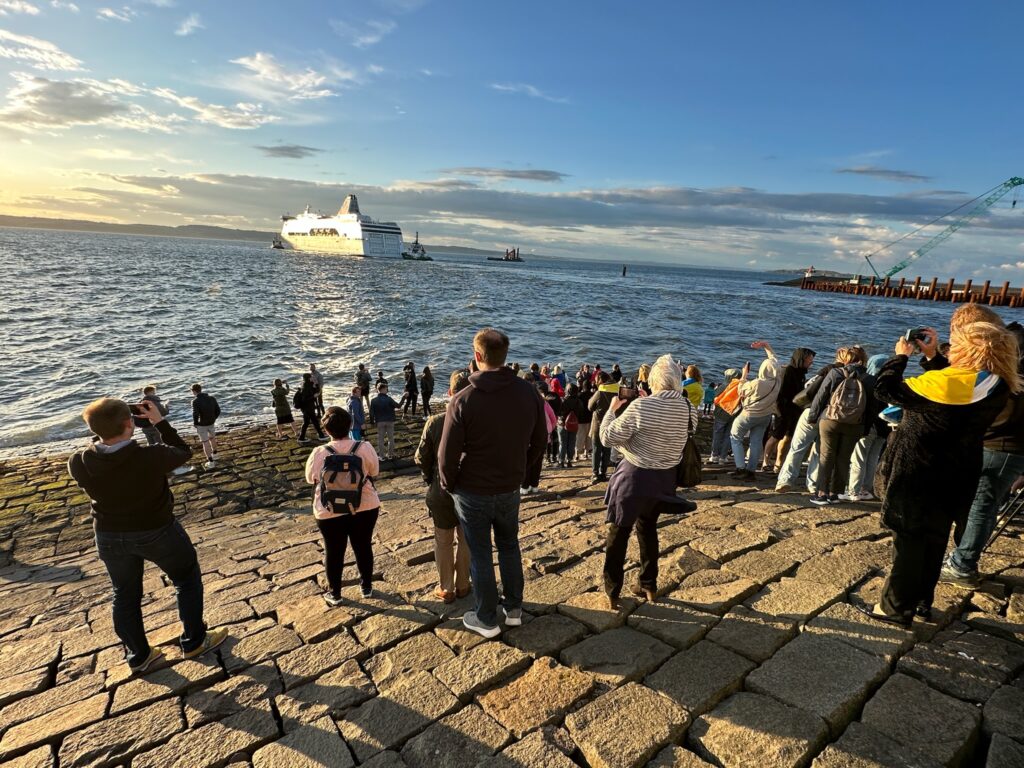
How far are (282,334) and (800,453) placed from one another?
25557 mm

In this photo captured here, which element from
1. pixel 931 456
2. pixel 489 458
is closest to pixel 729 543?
pixel 931 456

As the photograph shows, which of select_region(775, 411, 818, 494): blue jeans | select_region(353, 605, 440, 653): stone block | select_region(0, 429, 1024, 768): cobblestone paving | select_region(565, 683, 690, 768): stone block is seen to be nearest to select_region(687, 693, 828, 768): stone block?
select_region(0, 429, 1024, 768): cobblestone paving

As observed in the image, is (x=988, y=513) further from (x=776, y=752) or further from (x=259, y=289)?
(x=259, y=289)

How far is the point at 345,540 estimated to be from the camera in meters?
3.62

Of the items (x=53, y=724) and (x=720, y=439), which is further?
(x=720, y=439)

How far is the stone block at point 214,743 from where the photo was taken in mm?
2363

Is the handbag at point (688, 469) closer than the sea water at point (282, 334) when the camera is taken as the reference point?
Yes

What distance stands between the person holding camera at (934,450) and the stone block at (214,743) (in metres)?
3.65

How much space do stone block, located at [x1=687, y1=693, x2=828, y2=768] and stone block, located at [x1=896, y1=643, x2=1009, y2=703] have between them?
2.56 feet

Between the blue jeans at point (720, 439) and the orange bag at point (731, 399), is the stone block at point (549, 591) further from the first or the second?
the blue jeans at point (720, 439)

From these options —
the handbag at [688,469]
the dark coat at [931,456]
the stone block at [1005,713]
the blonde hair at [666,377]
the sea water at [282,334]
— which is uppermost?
the blonde hair at [666,377]

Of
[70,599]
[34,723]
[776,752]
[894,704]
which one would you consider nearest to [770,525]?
[894,704]

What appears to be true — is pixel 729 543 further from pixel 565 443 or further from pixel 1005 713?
pixel 565 443

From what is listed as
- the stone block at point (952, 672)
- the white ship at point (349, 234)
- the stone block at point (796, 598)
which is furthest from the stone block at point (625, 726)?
the white ship at point (349, 234)
